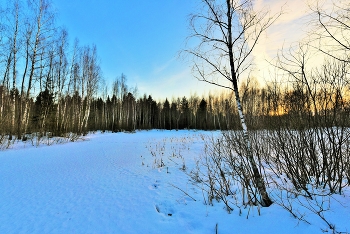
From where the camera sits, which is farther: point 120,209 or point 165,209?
point 165,209

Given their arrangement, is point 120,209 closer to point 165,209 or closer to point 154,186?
point 165,209

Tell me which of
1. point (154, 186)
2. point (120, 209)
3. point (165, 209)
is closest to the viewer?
point (120, 209)

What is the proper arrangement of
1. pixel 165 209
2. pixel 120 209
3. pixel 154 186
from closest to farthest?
pixel 120 209 → pixel 165 209 → pixel 154 186

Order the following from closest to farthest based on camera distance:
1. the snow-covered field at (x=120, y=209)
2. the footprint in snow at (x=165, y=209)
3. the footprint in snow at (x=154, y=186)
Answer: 1. the snow-covered field at (x=120, y=209)
2. the footprint in snow at (x=165, y=209)
3. the footprint in snow at (x=154, y=186)

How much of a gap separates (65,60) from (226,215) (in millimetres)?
21051

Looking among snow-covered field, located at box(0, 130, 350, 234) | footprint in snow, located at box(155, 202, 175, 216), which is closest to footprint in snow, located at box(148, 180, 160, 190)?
snow-covered field, located at box(0, 130, 350, 234)

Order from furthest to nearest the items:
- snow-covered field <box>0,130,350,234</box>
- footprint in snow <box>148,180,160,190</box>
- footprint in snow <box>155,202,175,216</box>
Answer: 1. footprint in snow <box>148,180,160,190</box>
2. footprint in snow <box>155,202,175,216</box>
3. snow-covered field <box>0,130,350,234</box>

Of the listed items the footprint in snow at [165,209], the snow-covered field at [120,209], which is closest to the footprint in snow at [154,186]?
the snow-covered field at [120,209]

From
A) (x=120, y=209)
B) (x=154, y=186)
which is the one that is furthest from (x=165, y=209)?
(x=154, y=186)

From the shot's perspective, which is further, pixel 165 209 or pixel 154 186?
pixel 154 186

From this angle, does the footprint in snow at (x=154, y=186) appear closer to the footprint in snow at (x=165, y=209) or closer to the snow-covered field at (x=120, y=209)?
the snow-covered field at (x=120, y=209)

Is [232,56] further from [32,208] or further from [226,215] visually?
[32,208]

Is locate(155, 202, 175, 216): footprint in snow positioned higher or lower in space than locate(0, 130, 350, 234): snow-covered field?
lower

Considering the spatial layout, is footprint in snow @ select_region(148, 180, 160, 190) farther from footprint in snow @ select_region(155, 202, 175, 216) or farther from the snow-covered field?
footprint in snow @ select_region(155, 202, 175, 216)
